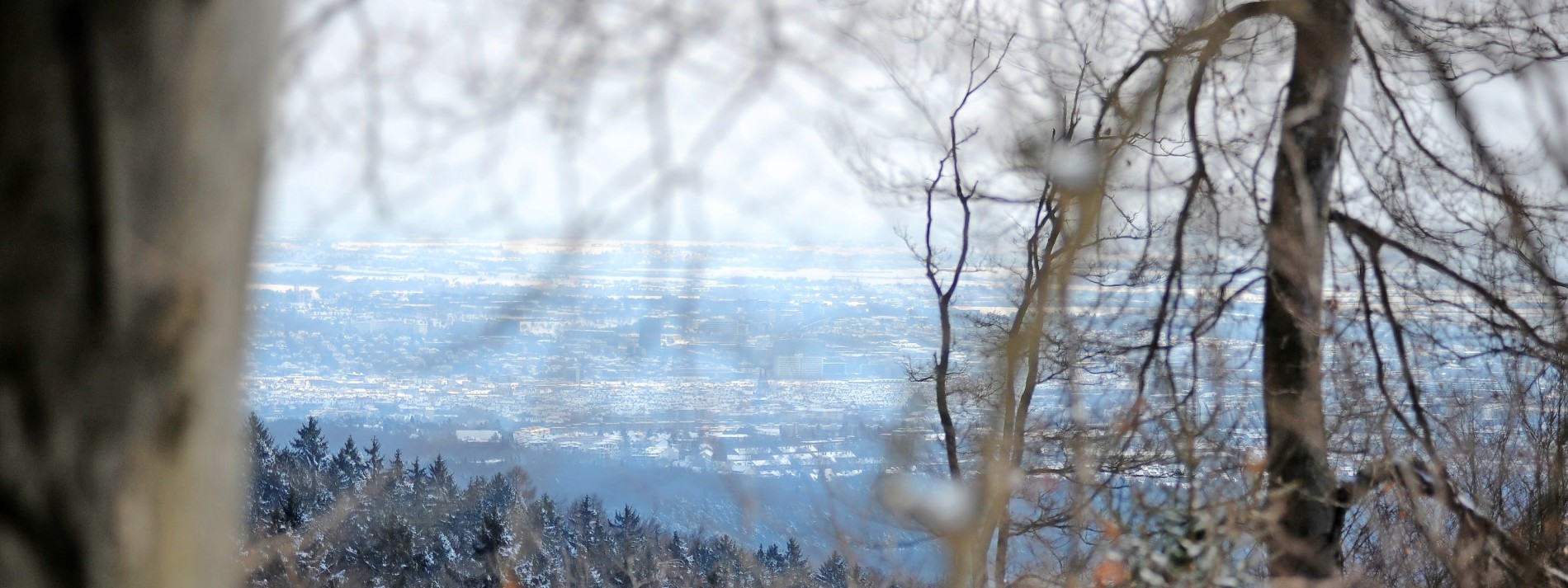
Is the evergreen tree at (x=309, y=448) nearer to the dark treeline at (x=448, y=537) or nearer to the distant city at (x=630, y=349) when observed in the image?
the dark treeline at (x=448, y=537)

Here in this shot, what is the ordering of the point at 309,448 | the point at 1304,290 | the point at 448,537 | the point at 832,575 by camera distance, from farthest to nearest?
1. the point at 448,537
2. the point at 309,448
3. the point at 832,575
4. the point at 1304,290

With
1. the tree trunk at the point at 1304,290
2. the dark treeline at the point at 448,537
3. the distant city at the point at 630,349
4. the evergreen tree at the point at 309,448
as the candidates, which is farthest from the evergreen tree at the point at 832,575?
the evergreen tree at the point at 309,448

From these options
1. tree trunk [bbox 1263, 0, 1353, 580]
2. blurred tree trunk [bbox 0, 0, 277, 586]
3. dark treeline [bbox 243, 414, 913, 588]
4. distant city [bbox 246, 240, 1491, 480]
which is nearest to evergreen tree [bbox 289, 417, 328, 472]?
dark treeline [bbox 243, 414, 913, 588]

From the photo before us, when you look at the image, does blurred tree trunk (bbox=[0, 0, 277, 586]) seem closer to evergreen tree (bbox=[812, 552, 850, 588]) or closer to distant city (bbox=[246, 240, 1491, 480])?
distant city (bbox=[246, 240, 1491, 480])

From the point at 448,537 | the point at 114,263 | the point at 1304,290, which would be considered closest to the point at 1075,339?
the point at 1304,290

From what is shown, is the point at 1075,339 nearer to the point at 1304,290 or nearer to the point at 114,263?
the point at 1304,290

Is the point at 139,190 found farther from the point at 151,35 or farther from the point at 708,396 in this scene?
the point at 708,396
